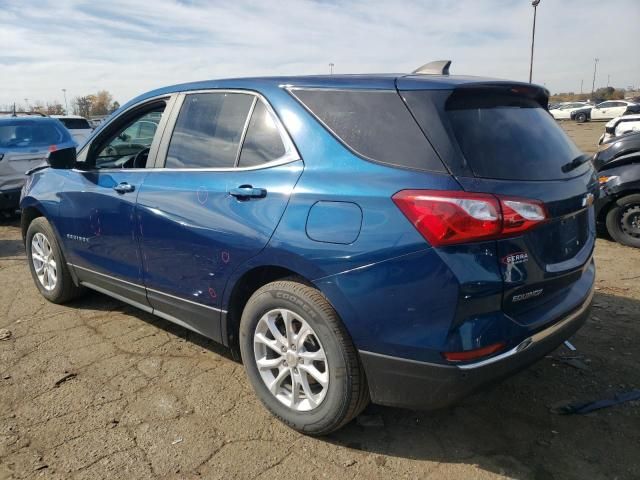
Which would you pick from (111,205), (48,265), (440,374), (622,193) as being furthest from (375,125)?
(622,193)

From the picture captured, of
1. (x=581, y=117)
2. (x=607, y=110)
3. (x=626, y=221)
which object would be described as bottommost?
(x=581, y=117)

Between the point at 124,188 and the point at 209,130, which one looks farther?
the point at 124,188

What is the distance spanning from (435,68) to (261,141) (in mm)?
1051

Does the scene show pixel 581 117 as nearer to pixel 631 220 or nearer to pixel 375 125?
pixel 631 220

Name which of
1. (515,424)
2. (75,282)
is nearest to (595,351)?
(515,424)

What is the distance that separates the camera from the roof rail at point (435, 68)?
284cm

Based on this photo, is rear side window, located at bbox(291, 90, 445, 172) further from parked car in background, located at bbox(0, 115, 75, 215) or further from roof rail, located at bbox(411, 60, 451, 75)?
parked car in background, located at bbox(0, 115, 75, 215)

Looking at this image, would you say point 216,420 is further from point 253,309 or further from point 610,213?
point 610,213

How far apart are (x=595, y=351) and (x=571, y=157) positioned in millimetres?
1483

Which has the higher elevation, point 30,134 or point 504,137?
point 504,137

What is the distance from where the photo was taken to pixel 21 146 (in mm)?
8141

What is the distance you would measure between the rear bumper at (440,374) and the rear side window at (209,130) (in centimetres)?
137

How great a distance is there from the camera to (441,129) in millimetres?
2227

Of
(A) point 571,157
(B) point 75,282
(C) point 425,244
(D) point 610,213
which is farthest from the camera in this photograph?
(D) point 610,213
